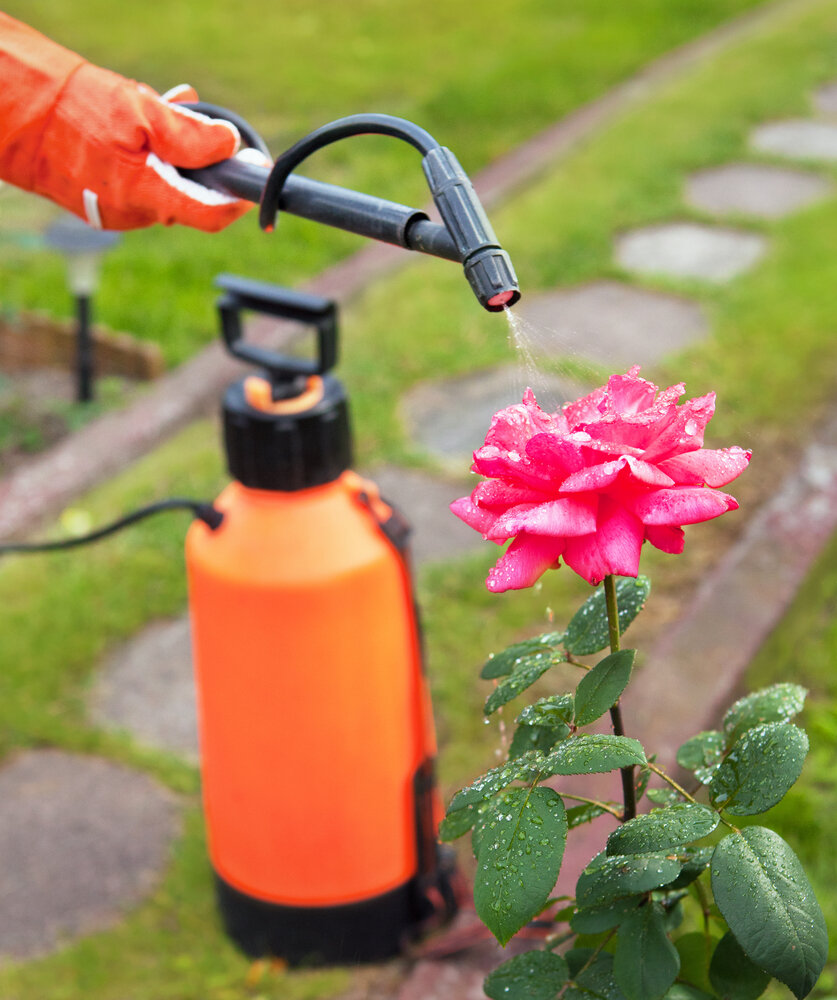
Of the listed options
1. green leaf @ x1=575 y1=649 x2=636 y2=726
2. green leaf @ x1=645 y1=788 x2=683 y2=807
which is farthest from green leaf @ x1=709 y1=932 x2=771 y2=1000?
green leaf @ x1=575 y1=649 x2=636 y2=726

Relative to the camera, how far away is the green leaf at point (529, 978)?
1.04m

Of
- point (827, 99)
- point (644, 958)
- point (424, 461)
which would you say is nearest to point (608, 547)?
point (644, 958)

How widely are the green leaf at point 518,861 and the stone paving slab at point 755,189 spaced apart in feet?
14.5

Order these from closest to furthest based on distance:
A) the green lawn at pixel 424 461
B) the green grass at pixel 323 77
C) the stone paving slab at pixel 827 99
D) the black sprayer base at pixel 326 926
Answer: the black sprayer base at pixel 326 926
the green lawn at pixel 424 461
the green grass at pixel 323 77
the stone paving slab at pixel 827 99

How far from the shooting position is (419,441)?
353 centimetres

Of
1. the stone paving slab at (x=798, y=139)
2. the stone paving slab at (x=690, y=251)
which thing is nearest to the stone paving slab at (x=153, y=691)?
the stone paving slab at (x=690, y=251)

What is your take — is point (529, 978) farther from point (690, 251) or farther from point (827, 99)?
point (827, 99)

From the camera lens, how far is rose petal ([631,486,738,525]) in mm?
809

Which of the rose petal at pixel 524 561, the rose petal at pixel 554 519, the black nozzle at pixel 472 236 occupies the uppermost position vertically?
the black nozzle at pixel 472 236

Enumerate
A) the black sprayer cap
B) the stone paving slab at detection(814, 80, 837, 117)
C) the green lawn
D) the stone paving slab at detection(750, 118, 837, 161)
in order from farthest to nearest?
the stone paving slab at detection(814, 80, 837, 117)
the stone paving slab at detection(750, 118, 837, 161)
the green lawn
the black sprayer cap

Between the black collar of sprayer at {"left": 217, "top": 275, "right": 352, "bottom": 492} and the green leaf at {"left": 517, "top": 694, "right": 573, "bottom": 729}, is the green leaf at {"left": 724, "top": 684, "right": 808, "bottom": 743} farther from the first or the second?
the black collar of sprayer at {"left": 217, "top": 275, "right": 352, "bottom": 492}

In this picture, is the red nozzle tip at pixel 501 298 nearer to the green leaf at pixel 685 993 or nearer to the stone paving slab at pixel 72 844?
the green leaf at pixel 685 993

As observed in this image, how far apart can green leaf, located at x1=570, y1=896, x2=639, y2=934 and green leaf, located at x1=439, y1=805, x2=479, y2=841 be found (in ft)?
0.39

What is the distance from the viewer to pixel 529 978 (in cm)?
105
